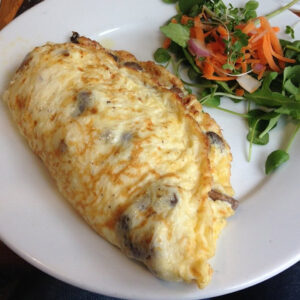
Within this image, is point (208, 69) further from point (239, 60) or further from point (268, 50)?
point (268, 50)

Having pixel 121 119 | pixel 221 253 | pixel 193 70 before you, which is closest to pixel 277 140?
pixel 193 70

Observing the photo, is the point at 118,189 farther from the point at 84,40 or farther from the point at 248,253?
the point at 84,40

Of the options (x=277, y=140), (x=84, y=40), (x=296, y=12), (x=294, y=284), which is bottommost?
(x=294, y=284)

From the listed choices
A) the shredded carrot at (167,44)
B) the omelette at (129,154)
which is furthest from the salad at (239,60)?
the omelette at (129,154)

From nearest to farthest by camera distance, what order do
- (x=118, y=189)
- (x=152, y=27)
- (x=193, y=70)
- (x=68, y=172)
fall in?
1. (x=118, y=189)
2. (x=68, y=172)
3. (x=193, y=70)
4. (x=152, y=27)

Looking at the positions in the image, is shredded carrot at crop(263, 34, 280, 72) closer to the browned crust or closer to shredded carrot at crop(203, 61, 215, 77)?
shredded carrot at crop(203, 61, 215, 77)
